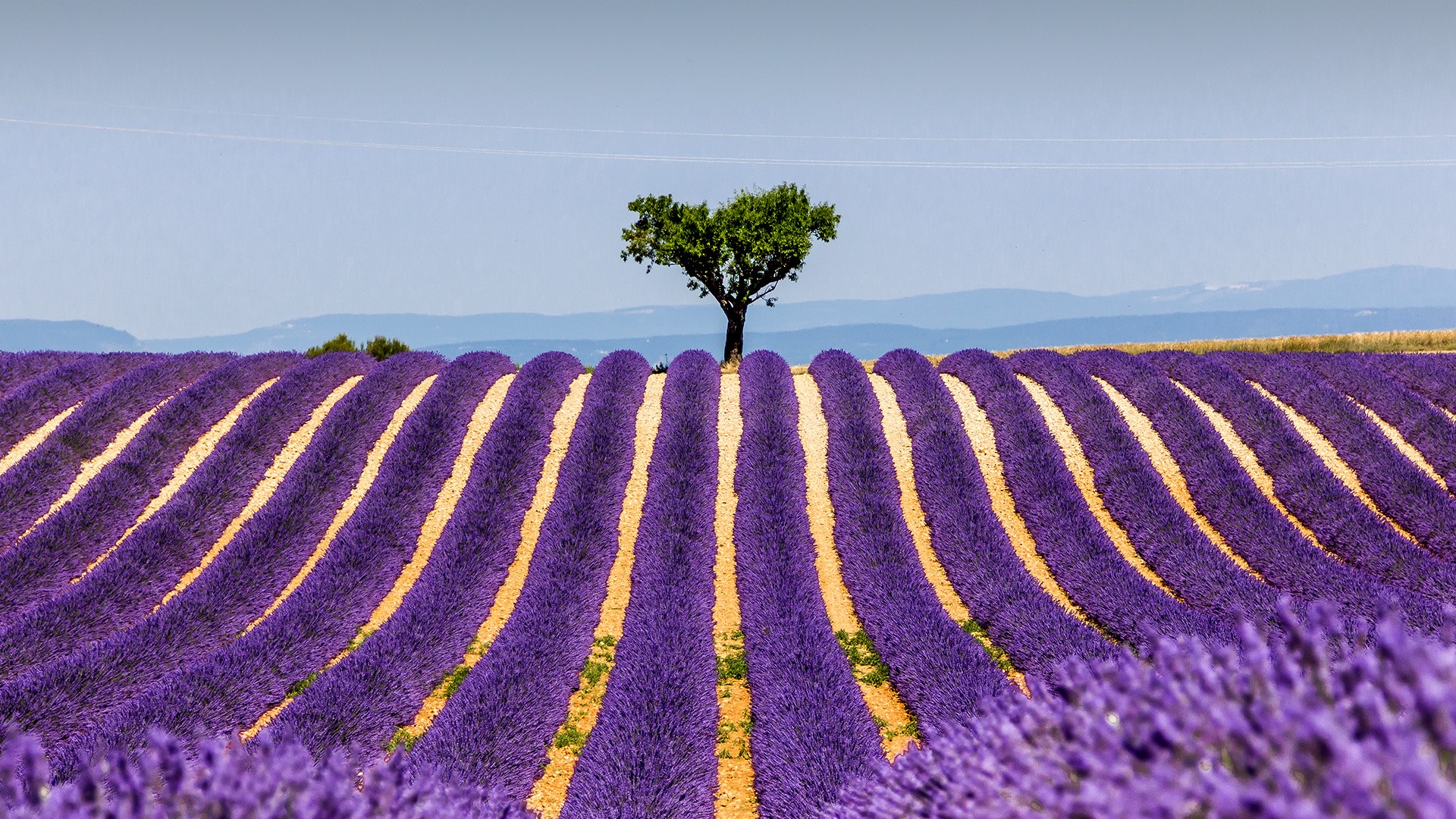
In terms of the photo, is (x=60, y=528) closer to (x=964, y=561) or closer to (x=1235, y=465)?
(x=964, y=561)

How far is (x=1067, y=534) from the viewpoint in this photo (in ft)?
33.2

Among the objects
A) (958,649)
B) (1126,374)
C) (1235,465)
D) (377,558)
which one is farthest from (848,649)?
(1126,374)

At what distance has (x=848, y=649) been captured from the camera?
8258 millimetres

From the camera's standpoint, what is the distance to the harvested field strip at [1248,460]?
1052 cm

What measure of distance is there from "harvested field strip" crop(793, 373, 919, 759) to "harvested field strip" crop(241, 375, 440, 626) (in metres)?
5.52

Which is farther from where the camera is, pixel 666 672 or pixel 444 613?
pixel 444 613

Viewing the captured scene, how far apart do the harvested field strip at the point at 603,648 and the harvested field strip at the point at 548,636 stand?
0.49ft

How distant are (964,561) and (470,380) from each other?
28.3 feet

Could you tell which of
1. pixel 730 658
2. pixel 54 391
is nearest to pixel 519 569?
pixel 730 658

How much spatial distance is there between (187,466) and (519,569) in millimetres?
5478

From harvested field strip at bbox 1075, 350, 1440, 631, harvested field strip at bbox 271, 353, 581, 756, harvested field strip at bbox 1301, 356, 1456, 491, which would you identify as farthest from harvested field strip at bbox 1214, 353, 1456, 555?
harvested field strip at bbox 271, 353, 581, 756

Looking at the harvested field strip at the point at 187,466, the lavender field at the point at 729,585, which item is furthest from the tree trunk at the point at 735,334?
the harvested field strip at the point at 187,466

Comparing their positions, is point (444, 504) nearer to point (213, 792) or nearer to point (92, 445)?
point (92, 445)

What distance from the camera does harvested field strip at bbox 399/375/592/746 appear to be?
732cm
